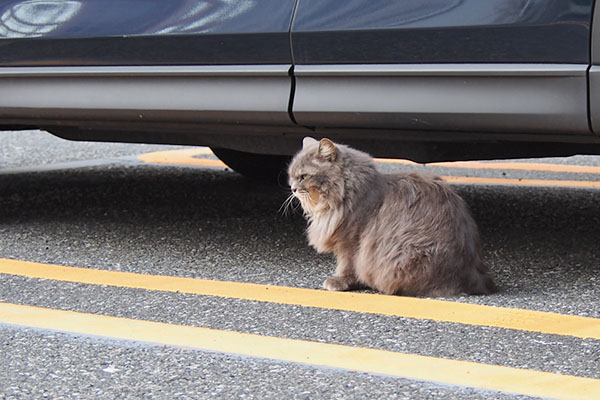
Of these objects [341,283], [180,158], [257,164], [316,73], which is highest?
[316,73]

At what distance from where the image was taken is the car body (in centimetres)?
320

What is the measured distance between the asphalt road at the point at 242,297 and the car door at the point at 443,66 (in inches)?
26.1

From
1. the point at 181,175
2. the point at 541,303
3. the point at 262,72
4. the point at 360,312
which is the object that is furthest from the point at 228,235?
the point at 181,175

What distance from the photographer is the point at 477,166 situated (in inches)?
287

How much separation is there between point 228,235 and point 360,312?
4.79ft

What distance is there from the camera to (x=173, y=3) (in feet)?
12.4

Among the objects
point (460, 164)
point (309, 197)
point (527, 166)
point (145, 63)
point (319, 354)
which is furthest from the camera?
point (460, 164)

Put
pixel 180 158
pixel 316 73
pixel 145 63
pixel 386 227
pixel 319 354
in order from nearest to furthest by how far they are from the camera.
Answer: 1. pixel 319 354
2. pixel 386 227
3. pixel 316 73
4. pixel 145 63
5. pixel 180 158

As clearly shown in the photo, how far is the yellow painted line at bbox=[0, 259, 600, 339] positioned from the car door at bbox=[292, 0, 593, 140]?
2.13 ft

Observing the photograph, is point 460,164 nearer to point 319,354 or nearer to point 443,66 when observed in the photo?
point 443,66

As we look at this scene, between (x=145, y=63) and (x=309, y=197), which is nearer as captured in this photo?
(x=309, y=197)

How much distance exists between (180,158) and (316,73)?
430 centimetres

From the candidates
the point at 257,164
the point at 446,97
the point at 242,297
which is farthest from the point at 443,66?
the point at 257,164

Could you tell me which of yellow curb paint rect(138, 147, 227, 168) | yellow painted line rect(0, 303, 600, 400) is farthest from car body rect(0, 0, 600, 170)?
yellow curb paint rect(138, 147, 227, 168)
